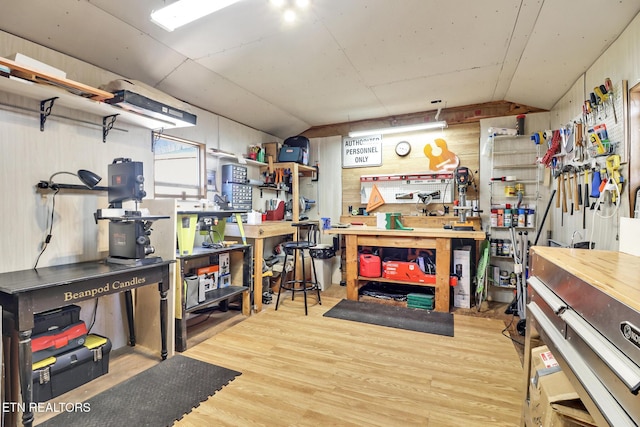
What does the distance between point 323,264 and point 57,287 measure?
3.32 m

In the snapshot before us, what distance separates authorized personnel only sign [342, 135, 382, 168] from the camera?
5027 millimetres

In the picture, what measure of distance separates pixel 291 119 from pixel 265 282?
255cm

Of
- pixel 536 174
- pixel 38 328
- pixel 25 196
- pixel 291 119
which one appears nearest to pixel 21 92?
pixel 25 196

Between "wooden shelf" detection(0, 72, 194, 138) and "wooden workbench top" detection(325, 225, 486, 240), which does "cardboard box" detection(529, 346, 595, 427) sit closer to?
"wooden workbench top" detection(325, 225, 486, 240)

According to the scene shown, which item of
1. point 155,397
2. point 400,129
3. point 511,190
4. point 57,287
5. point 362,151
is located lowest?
point 155,397

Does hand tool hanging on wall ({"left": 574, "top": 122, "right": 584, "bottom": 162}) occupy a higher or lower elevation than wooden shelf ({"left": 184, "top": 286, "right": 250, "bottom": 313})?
higher

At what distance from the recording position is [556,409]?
108 cm

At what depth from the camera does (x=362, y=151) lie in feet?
16.8

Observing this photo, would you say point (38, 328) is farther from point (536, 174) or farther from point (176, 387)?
point (536, 174)

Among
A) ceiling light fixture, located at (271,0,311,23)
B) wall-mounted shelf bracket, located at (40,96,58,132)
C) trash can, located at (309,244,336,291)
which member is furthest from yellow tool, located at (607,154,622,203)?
wall-mounted shelf bracket, located at (40,96,58,132)

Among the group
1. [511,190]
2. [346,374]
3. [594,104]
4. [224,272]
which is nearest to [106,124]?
[224,272]

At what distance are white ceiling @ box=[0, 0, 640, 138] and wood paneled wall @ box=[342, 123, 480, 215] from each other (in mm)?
648

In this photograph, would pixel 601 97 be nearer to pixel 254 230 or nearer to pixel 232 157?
pixel 254 230

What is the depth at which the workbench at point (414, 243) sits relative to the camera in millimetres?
3727
